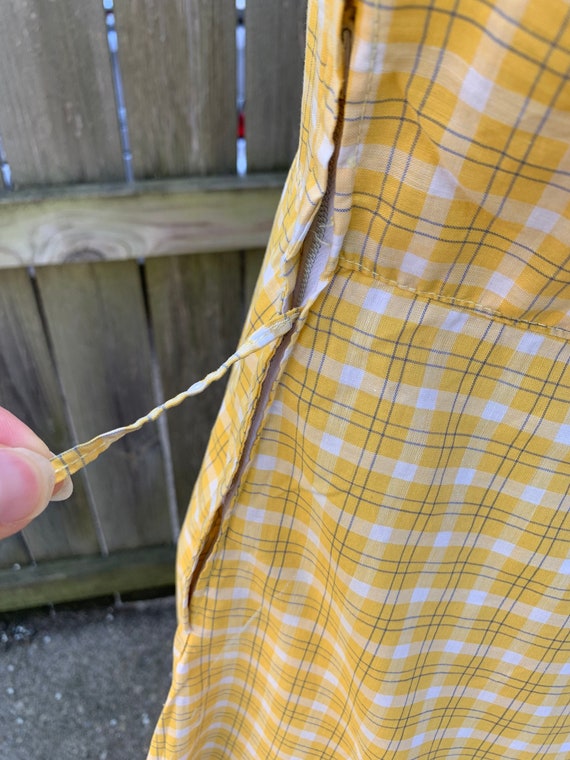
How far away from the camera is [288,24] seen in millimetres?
740

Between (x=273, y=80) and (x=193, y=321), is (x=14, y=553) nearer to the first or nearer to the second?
(x=193, y=321)

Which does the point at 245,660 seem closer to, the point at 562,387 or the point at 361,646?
the point at 361,646

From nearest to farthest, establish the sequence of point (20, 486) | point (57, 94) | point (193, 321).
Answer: point (20, 486)
point (57, 94)
point (193, 321)

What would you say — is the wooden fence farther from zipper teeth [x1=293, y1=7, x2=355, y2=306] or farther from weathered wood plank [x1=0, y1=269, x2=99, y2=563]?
zipper teeth [x1=293, y1=7, x2=355, y2=306]

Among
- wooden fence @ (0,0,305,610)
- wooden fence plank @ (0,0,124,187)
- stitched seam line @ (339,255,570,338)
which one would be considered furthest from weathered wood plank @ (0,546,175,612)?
stitched seam line @ (339,255,570,338)

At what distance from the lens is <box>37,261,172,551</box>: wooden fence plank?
0.90m

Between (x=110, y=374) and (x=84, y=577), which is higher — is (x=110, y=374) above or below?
above

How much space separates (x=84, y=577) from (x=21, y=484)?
3.31 ft

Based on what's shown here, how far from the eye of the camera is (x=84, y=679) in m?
1.30

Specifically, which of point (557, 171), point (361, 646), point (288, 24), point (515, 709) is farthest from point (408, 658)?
point (288, 24)

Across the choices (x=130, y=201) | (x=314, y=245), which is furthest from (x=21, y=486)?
(x=130, y=201)

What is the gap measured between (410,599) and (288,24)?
0.66 meters

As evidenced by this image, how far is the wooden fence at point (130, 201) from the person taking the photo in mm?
721

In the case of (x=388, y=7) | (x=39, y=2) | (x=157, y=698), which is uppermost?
(x=388, y=7)
